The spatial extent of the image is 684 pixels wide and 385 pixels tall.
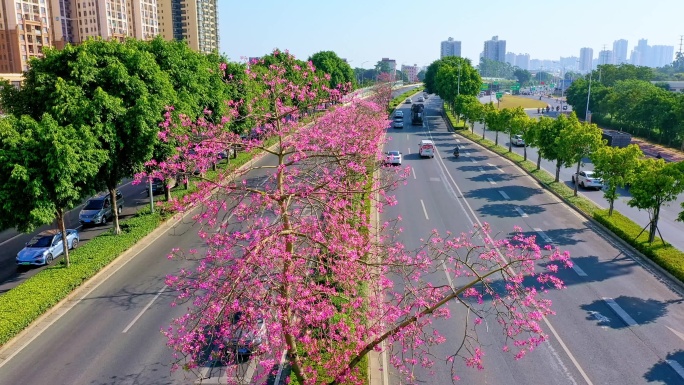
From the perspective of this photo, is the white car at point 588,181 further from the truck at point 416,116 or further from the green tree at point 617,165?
the truck at point 416,116

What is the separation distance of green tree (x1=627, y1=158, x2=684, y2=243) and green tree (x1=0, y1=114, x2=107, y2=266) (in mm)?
26611

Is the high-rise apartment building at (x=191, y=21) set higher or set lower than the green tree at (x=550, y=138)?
higher

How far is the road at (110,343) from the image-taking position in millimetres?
16250

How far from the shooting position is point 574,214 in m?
33.0

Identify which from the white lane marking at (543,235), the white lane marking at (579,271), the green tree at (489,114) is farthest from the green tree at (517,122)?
the white lane marking at (579,271)

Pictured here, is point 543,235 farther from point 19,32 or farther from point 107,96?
point 19,32

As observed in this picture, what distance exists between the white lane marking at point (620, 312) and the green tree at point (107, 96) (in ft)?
74.0

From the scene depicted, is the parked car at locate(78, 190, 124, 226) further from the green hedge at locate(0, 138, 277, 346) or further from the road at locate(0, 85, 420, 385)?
the road at locate(0, 85, 420, 385)

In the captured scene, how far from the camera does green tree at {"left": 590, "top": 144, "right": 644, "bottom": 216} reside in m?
29.3

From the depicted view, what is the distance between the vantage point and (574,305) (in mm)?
20812

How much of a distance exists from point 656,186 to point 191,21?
143382mm

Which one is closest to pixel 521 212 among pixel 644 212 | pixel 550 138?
pixel 644 212

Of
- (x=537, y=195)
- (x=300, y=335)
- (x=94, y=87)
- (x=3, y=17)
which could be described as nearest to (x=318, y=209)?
(x=300, y=335)

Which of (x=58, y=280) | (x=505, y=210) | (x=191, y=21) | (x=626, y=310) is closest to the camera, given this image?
(x=626, y=310)
